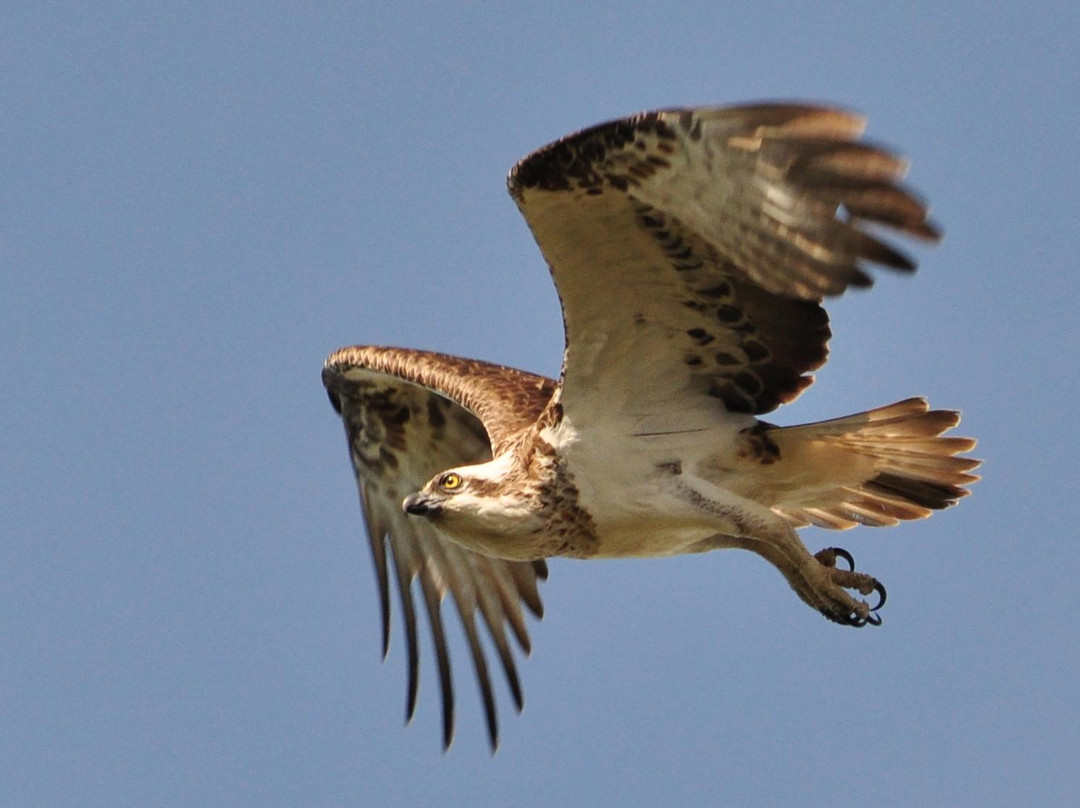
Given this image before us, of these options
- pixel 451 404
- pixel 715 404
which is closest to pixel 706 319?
pixel 715 404

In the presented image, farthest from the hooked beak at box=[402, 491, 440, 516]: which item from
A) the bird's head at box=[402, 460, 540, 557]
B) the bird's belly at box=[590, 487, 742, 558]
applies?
the bird's belly at box=[590, 487, 742, 558]

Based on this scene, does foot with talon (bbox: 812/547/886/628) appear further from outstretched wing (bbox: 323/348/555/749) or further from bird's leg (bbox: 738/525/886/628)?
outstretched wing (bbox: 323/348/555/749)

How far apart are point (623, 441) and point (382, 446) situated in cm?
262

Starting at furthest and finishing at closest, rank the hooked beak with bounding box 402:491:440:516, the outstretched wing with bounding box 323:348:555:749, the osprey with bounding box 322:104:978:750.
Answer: the outstretched wing with bounding box 323:348:555:749
the hooked beak with bounding box 402:491:440:516
the osprey with bounding box 322:104:978:750

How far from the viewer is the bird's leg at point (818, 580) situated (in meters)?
9.91

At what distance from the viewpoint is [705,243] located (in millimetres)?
8977

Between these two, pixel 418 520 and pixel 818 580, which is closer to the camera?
pixel 818 580

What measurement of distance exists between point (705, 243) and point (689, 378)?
1170 millimetres

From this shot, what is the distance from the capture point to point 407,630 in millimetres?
12086

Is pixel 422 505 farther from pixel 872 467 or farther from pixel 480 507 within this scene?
pixel 872 467

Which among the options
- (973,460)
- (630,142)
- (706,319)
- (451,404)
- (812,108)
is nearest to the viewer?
(812,108)

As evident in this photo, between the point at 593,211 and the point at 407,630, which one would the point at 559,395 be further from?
the point at 407,630

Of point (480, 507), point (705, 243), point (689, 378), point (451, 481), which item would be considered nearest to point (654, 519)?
point (689, 378)

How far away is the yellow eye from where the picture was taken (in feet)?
32.7
